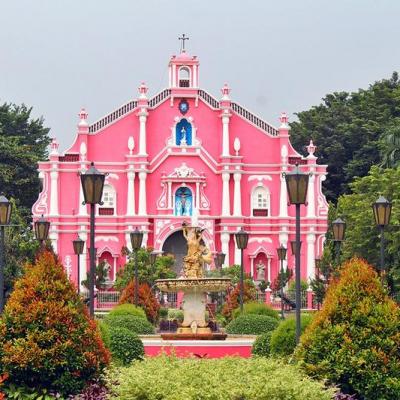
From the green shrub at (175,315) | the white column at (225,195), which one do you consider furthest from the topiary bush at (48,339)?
the white column at (225,195)

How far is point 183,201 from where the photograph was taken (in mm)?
56250

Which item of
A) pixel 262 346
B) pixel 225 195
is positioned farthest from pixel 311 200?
pixel 262 346

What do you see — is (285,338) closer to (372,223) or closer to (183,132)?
(372,223)

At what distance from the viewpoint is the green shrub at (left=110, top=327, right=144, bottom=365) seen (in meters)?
18.3

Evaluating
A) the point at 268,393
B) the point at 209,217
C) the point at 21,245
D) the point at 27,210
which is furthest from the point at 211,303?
the point at 268,393

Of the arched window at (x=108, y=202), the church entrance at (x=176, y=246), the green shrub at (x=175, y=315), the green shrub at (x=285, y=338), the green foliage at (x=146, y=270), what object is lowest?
the green shrub at (x=175, y=315)

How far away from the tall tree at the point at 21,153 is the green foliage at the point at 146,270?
13.4 m

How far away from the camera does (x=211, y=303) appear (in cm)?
4369

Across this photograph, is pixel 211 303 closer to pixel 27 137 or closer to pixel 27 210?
pixel 27 210

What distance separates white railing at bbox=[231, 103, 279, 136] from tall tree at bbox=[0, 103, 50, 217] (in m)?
12.2

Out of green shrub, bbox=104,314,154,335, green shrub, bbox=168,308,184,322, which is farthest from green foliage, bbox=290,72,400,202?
green shrub, bbox=104,314,154,335

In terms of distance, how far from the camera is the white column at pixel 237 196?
5601cm

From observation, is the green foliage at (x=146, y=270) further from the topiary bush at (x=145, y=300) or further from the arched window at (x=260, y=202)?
the topiary bush at (x=145, y=300)

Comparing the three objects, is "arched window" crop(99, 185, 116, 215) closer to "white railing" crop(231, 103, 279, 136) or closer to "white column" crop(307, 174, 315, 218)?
"white railing" crop(231, 103, 279, 136)
